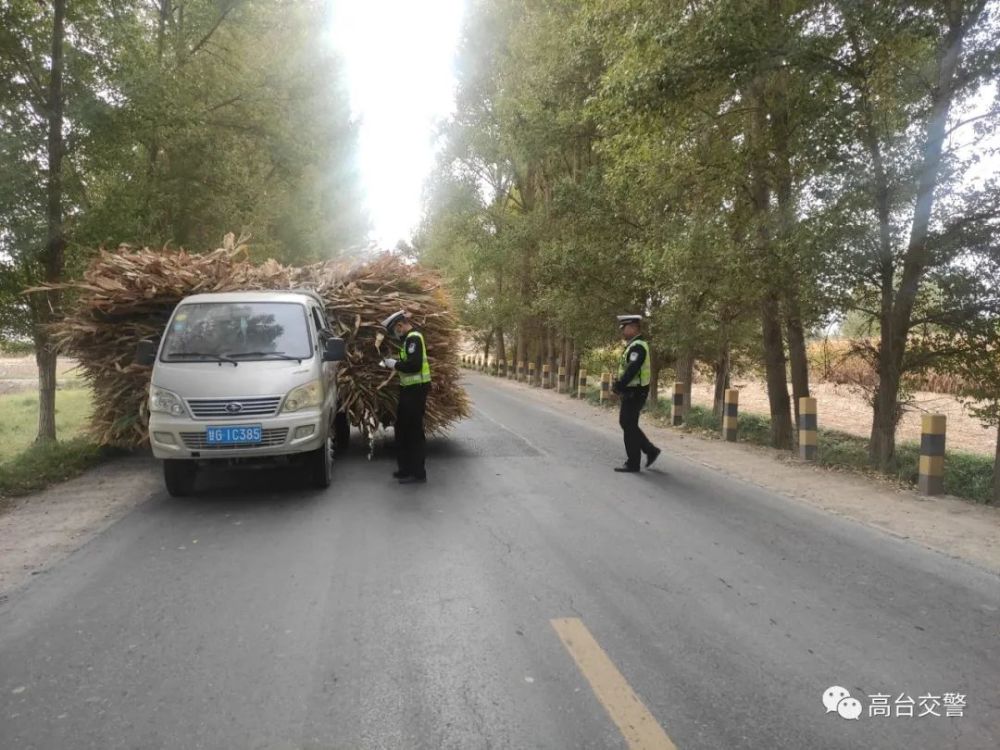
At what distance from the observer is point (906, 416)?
1455 centimetres

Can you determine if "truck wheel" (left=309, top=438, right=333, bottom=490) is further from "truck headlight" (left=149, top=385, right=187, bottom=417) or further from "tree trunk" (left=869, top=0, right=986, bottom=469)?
"tree trunk" (left=869, top=0, right=986, bottom=469)

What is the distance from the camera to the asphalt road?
288 centimetres

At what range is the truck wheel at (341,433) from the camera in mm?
9367

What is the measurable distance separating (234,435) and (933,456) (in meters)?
7.64

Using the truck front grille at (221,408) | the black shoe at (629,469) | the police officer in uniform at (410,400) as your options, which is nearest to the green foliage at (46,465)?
the truck front grille at (221,408)

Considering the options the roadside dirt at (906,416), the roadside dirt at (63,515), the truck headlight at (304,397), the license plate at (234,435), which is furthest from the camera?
the roadside dirt at (906,416)

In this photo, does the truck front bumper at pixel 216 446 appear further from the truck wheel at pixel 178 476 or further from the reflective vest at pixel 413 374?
the reflective vest at pixel 413 374

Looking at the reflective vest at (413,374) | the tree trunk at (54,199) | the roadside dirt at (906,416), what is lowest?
the roadside dirt at (906,416)

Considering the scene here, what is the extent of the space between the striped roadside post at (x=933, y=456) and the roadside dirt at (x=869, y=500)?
175mm

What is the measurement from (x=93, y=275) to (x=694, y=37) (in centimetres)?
802

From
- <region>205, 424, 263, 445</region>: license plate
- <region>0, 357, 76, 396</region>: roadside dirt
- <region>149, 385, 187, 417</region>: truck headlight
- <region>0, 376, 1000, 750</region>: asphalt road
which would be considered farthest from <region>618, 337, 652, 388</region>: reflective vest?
<region>0, 357, 76, 396</region>: roadside dirt

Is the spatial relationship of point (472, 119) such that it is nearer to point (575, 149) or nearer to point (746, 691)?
point (575, 149)

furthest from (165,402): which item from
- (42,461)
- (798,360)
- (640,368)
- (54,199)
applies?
(798,360)

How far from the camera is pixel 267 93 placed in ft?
50.0
